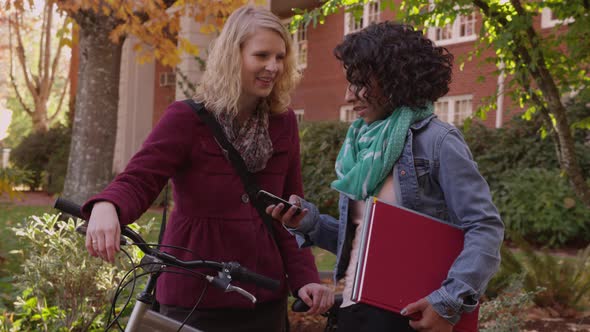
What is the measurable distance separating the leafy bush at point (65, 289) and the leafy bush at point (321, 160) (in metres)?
7.51

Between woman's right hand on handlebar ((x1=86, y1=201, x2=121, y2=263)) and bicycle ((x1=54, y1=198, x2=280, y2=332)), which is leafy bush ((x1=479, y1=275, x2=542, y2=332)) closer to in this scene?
bicycle ((x1=54, y1=198, x2=280, y2=332))

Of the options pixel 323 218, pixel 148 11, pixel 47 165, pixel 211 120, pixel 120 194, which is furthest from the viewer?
Answer: pixel 47 165

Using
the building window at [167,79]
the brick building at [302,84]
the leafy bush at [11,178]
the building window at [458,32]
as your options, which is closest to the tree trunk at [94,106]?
the leafy bush at [11,178]

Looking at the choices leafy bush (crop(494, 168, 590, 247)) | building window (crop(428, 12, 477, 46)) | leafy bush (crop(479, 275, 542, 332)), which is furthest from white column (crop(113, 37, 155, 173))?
leafy bush (crop(479, 275, 542, 332))

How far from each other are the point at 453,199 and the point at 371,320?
44 centimetres

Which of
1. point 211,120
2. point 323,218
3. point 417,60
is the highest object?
point 417,60

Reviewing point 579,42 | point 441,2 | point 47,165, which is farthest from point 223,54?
point 47,165

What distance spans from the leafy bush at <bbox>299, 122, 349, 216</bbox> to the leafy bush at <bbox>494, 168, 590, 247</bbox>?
117 inches

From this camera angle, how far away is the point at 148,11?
31.4 ft

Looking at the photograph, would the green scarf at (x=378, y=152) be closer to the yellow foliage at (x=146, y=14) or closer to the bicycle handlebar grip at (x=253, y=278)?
the bicycle handlebar grip at (x=253, y=278)

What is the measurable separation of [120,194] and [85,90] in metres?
7.63

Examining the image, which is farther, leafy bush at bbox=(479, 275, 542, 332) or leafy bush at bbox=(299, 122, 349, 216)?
leafy bush at bbox=(299, 122, 349, 216)

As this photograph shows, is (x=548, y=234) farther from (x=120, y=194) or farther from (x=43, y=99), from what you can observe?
(x=43, y=99)

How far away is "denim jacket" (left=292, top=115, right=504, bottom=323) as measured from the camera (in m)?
2.13
